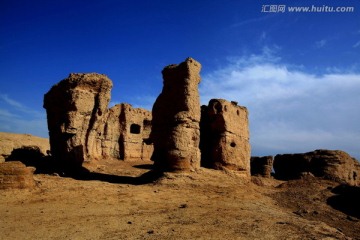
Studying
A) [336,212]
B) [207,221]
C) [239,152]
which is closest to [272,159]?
[239,152]

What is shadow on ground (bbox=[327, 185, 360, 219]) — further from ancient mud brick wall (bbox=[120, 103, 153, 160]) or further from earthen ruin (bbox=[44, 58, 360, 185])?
ancient mud brick wall (bbox=[120, 103, 153, 160])

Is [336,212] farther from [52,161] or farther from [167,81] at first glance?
[52,161]

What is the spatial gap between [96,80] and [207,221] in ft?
38.0

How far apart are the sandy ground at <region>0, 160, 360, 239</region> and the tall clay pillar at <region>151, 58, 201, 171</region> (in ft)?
2.70

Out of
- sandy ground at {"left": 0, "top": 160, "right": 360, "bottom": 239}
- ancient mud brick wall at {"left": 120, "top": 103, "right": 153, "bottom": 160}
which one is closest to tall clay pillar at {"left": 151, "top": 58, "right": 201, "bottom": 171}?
sandy ground at {"left": 0, "top": 160, "right": 360, "bottom": 239}

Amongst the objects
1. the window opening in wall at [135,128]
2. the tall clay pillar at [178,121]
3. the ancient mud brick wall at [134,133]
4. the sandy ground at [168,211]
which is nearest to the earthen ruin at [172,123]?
the tall clay pillar at [178,121]

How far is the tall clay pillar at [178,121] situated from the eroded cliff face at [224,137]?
7.41 ft

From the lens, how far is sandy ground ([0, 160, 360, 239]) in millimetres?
7746

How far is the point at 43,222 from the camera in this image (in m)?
8.37

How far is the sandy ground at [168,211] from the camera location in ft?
25.4

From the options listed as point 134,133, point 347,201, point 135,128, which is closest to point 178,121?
point 347,201

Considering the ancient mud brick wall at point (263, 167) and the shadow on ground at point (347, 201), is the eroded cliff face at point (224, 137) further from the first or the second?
the ancient mud brick wall at point (263, 167)

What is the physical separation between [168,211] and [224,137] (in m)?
7.91

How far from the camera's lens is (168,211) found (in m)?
9.95
